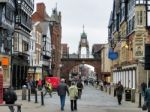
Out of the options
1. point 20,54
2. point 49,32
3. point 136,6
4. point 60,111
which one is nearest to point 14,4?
point 20,54

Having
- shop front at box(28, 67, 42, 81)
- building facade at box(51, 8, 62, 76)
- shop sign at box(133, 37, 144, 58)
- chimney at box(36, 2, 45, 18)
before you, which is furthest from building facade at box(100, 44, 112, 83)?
shop sign at box(133, 37, 144, 58)

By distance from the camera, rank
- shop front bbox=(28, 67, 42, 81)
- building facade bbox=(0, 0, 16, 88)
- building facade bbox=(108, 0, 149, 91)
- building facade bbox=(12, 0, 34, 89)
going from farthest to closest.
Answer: shop front bbox=(28, 67, 42, 81) → building facade bbox=(12, 0, 34, 89) → building facade bbox=(108, 0, 149, 91) → building facade bbox=(0, 0, 16, 88)

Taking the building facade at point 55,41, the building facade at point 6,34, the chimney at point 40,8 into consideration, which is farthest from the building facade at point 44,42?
the building facade at point 6,34

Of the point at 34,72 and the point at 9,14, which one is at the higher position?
the point at 9,14

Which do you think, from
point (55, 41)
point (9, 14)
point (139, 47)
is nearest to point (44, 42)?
point (55, 41)

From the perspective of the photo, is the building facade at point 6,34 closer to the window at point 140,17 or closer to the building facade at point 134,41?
the building facade at point 134,41

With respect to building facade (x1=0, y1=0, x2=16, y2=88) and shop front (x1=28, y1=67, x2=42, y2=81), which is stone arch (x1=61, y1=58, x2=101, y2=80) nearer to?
shop front (x1=28, y1=67, x2=42, y2=81)

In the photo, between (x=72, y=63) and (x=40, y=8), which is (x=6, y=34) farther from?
(x=72, y=63)

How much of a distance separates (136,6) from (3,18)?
16.4m

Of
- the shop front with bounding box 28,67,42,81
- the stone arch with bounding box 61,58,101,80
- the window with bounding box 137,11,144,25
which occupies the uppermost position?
the window with bounding box 137,11,144,25

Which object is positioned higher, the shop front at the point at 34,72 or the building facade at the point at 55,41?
the building facade at the point at 55,41

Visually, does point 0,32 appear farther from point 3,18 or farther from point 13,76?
point 13,76

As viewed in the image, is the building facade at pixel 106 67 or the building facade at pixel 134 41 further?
the building facade at pixel 106 67

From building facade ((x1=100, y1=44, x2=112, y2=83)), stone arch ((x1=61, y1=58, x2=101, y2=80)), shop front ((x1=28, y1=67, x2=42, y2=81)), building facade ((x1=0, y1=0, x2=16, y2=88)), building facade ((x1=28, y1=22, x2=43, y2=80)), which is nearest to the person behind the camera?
building facade ((x1=0, y1=0, x2=16, y2=88))
